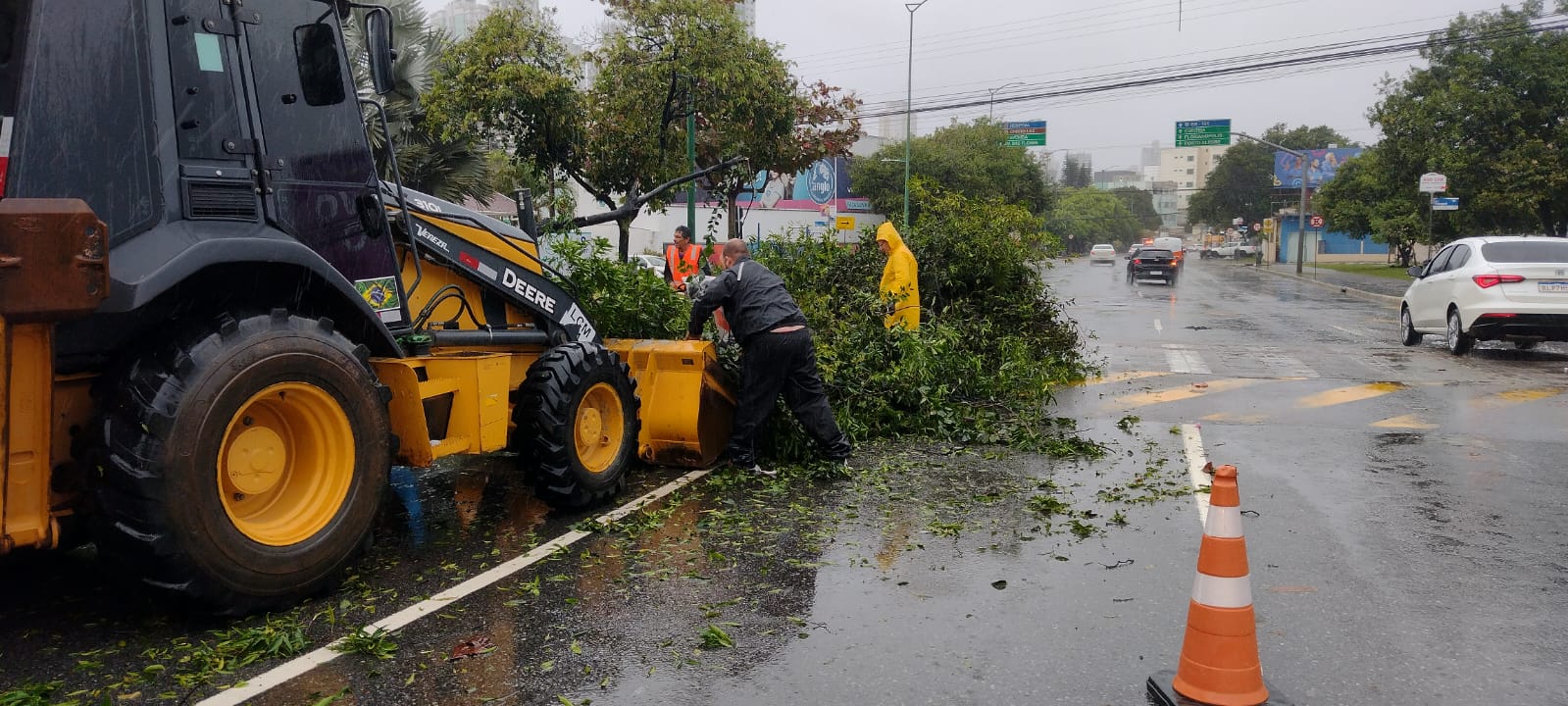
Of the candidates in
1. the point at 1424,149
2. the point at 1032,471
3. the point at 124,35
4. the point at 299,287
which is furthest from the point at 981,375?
the point at 1424,149

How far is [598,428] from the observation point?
273 inches

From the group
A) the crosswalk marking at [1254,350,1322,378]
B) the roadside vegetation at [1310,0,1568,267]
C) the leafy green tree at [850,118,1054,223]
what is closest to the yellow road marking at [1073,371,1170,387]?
the crosswalk marking at [1254,350,1322,378]

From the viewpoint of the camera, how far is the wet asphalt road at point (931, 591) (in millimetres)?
4238

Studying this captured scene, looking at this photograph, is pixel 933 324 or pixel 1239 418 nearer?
pixel 1239 418

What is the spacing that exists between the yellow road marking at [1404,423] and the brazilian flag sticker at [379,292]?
826 centimetres

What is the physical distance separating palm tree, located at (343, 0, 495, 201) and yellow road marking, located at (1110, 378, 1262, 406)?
32.8ft

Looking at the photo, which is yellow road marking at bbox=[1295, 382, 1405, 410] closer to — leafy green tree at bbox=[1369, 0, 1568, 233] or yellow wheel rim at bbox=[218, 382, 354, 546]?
yellow wheel rim at bbox=[218, 382, 354, 546]

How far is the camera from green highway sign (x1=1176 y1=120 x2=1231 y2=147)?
62.5 meters

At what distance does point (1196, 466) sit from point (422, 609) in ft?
18.4

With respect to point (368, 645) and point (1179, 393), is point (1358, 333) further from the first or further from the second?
point (368, 645)

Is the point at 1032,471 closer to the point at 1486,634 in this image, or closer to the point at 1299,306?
the point at 1486,634

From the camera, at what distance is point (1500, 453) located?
873 cm

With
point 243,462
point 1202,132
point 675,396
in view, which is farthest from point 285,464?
point 1202,132

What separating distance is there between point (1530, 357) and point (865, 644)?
46.3 feet
